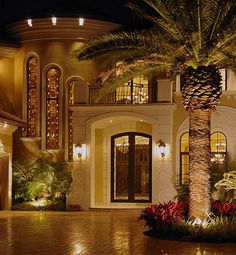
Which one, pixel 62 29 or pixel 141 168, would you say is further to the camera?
pixel 62 29

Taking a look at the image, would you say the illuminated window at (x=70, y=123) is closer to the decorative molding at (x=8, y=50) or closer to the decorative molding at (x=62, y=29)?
the decorative molding at (x=62, y=29)

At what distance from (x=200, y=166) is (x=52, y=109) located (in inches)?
488

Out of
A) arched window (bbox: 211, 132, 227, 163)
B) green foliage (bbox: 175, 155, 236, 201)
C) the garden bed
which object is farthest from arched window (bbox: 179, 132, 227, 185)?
the garden bed

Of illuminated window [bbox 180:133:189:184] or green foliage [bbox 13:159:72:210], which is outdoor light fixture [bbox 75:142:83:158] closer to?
green foliage [bbox 13:159:72:210]

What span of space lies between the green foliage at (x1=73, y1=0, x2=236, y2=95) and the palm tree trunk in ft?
5.12

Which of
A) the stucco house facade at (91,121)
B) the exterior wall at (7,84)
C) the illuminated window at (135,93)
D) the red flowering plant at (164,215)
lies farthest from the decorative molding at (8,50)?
the red flowering plant at (164,215)

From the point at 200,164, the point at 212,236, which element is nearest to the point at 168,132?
the point at 200,164

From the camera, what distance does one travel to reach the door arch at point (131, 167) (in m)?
27.8

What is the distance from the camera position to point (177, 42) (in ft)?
58.6

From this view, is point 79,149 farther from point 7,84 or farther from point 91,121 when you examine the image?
point 7,84

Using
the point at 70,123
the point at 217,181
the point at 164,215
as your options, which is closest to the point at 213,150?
the point at 217,181

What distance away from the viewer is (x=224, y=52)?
17.5 metres

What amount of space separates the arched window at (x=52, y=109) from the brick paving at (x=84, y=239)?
642 centimetres

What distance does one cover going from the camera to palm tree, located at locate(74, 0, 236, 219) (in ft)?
55.6
